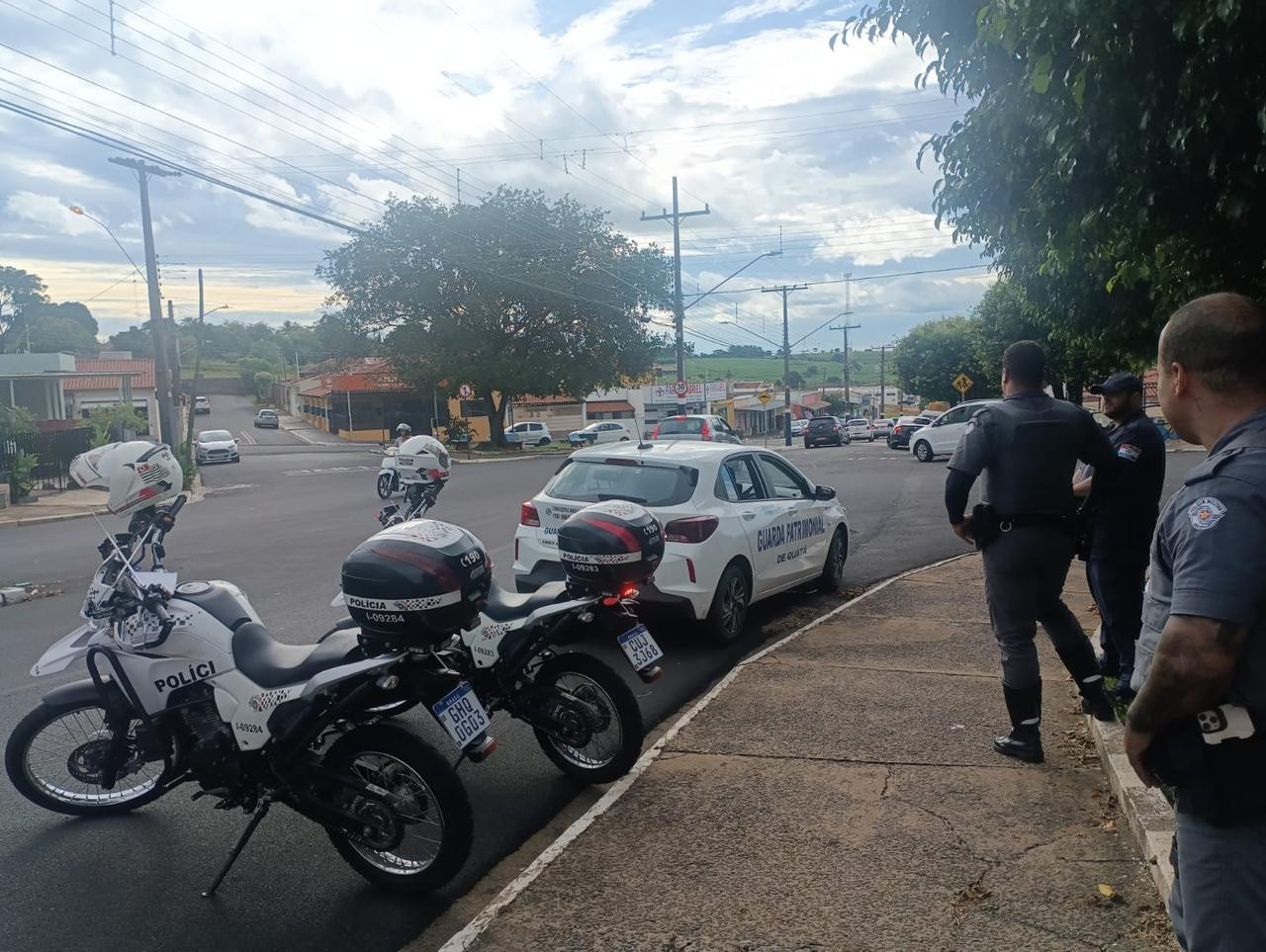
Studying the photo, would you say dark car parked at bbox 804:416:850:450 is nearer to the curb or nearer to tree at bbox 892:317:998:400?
tree at bbox 892:317:998:400

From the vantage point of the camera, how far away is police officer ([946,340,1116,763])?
469 centimetres

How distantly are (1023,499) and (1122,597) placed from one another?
1.26 meters

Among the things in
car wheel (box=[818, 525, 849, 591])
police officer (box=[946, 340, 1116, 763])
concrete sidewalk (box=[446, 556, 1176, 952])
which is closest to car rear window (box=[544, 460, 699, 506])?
concrete sidewalk (box=[446, 556, 1176, 952])

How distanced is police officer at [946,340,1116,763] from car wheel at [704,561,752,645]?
305cm

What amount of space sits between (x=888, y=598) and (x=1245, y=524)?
7382mm

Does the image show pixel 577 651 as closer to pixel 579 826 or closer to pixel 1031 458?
pixel 579 826

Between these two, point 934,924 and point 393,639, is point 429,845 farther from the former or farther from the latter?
point 934,924

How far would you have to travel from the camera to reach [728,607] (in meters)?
7.87

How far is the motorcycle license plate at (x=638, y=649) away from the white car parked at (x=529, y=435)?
49.8m

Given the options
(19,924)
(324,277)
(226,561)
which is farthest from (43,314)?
(19,924)

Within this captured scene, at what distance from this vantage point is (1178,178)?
14.7 ft

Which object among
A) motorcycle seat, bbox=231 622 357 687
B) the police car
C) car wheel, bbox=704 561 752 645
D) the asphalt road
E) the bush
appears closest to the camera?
the asphalt road

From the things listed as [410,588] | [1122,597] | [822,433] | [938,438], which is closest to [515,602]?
[410,588]

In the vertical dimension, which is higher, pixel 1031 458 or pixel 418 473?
pixel 1031 458
